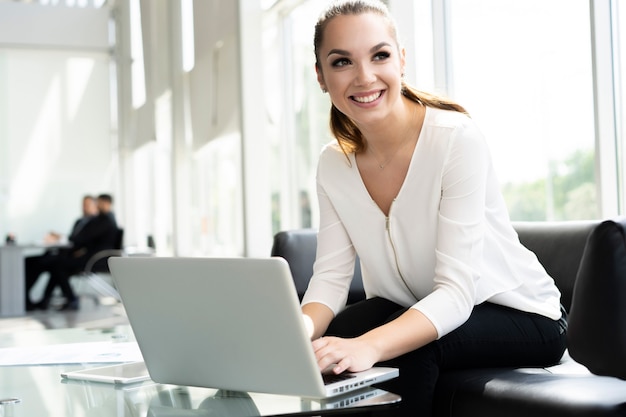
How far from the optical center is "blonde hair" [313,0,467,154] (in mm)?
2014

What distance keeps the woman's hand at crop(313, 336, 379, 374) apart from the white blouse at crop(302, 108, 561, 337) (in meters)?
0.27

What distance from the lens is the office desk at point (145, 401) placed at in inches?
52.8

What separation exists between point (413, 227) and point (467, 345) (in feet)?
1.07

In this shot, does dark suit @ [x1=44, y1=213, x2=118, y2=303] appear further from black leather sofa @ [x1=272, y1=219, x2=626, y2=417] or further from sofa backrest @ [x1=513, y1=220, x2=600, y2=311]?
black leather sofa @ [x1=272, y1=219, x2=626, y2=417]

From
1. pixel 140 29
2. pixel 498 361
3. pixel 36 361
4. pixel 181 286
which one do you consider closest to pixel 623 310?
pixel 498 361

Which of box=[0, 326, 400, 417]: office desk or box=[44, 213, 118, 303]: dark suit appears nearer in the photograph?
box=[0, 326, 400, 417]: office desk

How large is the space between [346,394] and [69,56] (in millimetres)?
12340

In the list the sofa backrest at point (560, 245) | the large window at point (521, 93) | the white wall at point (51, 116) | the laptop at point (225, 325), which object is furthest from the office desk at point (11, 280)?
the laptop at point (225, 325)

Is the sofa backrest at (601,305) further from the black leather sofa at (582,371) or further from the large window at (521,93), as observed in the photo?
the large window at (521,93)

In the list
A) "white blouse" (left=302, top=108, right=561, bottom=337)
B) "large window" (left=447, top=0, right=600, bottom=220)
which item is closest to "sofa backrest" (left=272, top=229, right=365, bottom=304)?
"white blouse" (left=302, top=108, right=561, bottom=337)

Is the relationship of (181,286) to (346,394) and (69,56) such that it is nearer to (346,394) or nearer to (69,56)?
(346,394)

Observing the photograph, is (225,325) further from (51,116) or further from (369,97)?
(51,116)

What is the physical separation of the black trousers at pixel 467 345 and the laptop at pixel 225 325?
0.23m

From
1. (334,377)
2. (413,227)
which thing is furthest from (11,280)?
(334,377)
